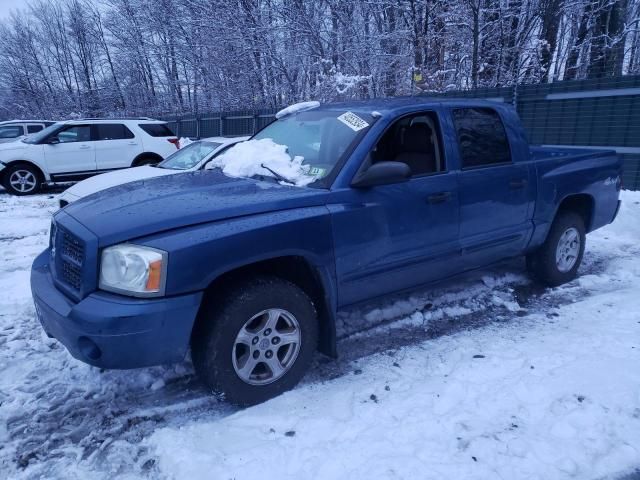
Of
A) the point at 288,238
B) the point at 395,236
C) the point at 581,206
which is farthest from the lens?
the point at 581,206

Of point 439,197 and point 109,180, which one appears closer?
point 439,197

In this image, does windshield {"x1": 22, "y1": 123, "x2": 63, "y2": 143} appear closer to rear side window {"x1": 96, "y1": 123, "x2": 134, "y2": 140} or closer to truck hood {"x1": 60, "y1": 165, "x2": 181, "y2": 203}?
rear side window {"x1": 96, "y1": 123, "x2": 134, "y2": 140}

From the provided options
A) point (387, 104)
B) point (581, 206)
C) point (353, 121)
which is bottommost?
point (581, 206)

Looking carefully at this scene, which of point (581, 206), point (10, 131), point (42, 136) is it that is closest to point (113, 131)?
point (42, 136)

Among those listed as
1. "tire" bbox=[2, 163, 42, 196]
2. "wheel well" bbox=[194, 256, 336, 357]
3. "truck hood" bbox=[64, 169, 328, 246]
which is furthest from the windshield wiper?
"tire" bbox=[2, 163, 42, 196]

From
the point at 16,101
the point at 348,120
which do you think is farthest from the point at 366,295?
the point at 16,101

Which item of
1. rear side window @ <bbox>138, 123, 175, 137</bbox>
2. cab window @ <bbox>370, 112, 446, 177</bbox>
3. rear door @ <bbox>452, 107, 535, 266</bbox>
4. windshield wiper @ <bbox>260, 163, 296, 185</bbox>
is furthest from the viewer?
rear side window @ <bbox>138, 123, 175, 137</bbox>

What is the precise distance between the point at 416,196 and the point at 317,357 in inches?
54.7

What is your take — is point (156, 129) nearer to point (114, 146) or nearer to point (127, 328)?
point (114, 146)

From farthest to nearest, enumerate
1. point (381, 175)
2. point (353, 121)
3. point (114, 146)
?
point (114, 146) → point (353, 121) → point (381, 175)

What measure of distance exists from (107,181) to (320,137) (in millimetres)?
4897

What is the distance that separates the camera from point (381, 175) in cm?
308

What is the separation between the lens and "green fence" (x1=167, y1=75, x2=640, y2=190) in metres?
8.12

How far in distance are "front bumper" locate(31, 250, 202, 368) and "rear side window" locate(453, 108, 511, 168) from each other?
2503mm
